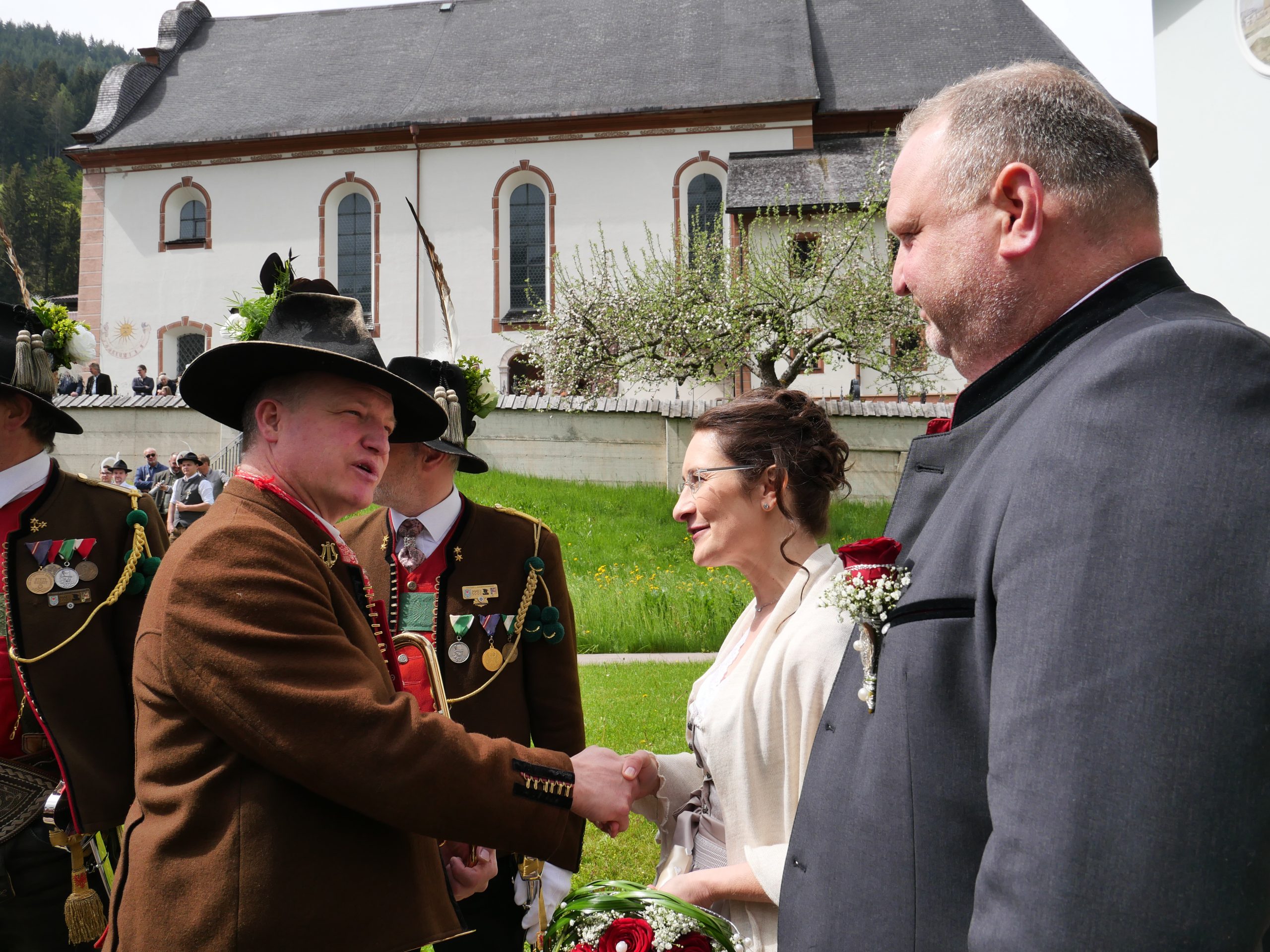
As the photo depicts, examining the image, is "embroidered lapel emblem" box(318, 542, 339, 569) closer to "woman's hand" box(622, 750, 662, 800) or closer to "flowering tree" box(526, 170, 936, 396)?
"woman's hand" box(622, 750, 662, 800)

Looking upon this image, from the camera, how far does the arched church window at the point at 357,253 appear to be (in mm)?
30000

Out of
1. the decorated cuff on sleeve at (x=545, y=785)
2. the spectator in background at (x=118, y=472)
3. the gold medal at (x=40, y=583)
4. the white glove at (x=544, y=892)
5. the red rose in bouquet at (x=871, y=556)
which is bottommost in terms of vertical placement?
the white glove at (x=544, y=892)

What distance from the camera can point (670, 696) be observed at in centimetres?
781

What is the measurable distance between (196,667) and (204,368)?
0.85 m

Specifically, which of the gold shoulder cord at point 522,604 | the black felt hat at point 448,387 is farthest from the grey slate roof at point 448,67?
the gold shoulder cord at point 522,604

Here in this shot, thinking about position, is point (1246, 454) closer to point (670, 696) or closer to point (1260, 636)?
point (1260, 636)

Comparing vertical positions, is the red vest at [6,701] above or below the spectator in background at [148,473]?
below

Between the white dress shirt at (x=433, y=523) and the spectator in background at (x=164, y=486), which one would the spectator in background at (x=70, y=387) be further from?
the white dress shirt at (x=433, y=523)

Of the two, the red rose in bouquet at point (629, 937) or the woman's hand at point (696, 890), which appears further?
the woman's hand at point (696, 890)

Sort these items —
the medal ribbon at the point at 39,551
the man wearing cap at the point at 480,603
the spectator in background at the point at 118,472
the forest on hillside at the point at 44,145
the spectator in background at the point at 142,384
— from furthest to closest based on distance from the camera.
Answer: the forest on hillside at the point at 44,145, the spectator in background at the point at 142,384, the spectator in background at the point at 118,472, the man wearing cap at the point at 480,603, the medal ribbon at the point at 39,551

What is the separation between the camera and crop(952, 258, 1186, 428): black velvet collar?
137 cm

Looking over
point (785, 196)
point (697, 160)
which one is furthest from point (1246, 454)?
point (697, 160)

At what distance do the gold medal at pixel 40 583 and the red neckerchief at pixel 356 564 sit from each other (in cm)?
121

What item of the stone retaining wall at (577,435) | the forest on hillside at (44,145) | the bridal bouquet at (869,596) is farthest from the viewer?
the forest on hillside at (44,145)
